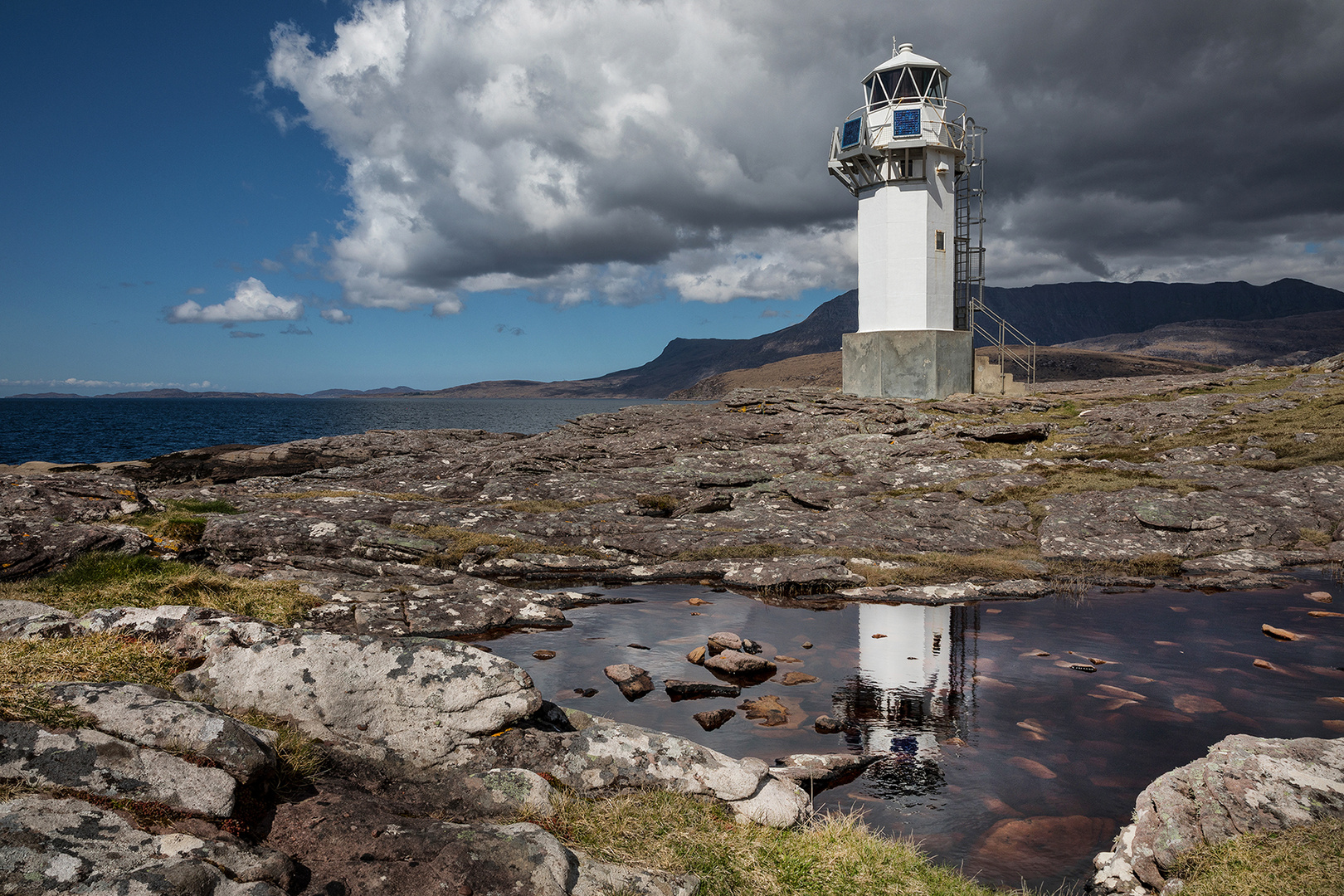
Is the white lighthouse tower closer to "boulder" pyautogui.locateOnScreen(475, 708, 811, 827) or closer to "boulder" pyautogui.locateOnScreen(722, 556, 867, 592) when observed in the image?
"boulder" pyautogui.locateOnScreen(722, 556, 867, 592)

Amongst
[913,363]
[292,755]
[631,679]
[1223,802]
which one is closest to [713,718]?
[631,679]

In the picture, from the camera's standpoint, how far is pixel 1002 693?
950 centimetres

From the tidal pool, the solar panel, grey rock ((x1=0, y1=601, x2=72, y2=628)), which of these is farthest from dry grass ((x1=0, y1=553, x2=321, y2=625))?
the solar panel

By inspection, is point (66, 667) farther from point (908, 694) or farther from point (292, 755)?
point (908, 694)

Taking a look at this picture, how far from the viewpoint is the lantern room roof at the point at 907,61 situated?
1635 inches

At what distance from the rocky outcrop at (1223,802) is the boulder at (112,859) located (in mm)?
6210

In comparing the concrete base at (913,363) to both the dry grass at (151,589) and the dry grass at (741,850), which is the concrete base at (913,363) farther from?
the dry grass at (741,850)

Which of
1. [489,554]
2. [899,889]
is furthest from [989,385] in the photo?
[899,889]

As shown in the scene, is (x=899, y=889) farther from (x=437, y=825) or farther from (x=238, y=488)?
(x=238, y=488)

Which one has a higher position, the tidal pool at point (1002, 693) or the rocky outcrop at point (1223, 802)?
the rocky outcrop at point (1223, 802)

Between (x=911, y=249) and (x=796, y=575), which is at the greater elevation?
(x=911, y=249)

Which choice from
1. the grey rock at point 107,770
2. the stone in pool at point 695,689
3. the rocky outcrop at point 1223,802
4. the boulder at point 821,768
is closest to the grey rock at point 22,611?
the grey rock at point 107,770

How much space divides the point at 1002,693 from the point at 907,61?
140 ft

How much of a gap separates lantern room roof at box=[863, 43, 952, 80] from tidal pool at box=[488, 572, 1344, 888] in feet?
123
